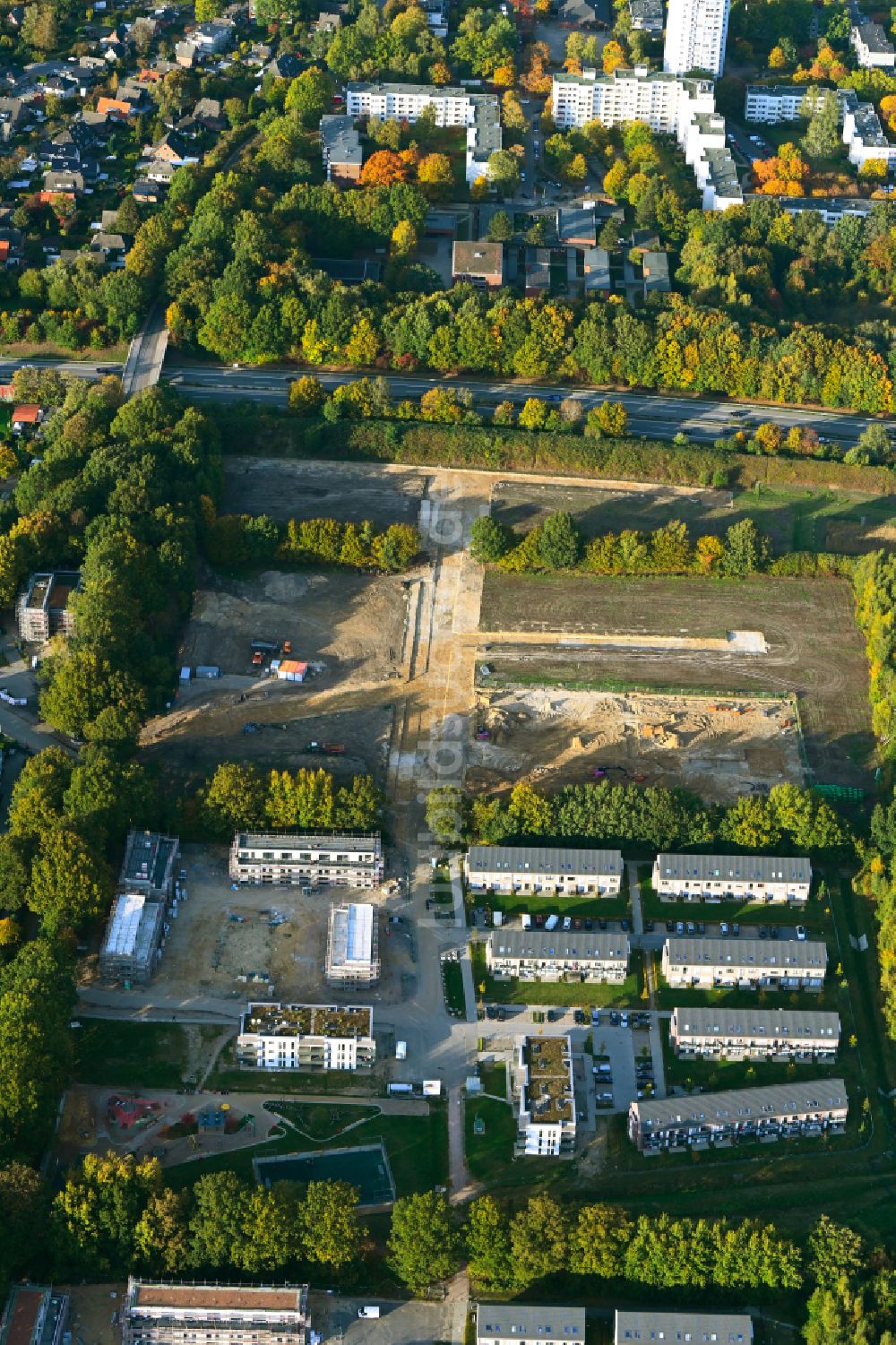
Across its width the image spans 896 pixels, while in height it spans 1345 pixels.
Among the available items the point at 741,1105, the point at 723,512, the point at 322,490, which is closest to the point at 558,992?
the point at 741,1105

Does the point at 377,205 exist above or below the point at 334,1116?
above

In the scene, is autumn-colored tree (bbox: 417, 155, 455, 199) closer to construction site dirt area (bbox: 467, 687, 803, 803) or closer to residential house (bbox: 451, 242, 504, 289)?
residential house (bbox: 451, 242, 504, 289)

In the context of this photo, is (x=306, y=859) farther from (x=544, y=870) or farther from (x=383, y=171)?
(x=383, y=171)

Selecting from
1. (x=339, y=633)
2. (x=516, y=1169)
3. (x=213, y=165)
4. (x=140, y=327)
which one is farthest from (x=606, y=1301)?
(x=213, y=165)

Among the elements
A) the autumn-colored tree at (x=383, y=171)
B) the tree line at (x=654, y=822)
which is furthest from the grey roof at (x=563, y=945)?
the autumn-colored tree at (x=383, y=171)

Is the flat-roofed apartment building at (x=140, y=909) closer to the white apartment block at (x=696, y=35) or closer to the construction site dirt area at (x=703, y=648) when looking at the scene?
the construction site dirt area at (x=703, y=648)

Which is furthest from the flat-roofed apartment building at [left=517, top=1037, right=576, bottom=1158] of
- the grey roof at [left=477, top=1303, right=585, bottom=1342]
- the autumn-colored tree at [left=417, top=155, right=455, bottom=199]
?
the autumn-colored tree at [left=417, top=155, right=455, bottom=199]

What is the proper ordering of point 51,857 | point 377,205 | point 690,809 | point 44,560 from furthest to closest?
point 377,205 < point 44,560 < point 690,809 < point 51,857

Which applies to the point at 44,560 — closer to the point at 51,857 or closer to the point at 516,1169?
the point at 51,857
